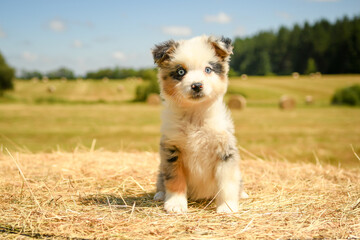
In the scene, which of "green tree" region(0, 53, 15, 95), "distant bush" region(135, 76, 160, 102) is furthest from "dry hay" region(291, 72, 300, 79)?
"green tree" region(0, 53, 15, 95)

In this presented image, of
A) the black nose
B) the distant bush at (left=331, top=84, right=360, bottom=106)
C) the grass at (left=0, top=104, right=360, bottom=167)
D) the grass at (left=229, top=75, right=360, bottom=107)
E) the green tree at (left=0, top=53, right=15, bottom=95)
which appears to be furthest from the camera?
the grass at (left=229, top=75, right=360, bottom=107)

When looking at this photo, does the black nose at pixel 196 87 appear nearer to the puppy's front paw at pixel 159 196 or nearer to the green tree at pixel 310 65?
the puppy's front paw at pixel 159 196

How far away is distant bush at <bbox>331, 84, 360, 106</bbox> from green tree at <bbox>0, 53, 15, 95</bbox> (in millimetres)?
25471

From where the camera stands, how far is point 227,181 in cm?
338

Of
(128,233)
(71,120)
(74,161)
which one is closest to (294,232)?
(128,233)

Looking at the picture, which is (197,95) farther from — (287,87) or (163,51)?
(287,87)

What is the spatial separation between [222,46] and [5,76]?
89.1 ft

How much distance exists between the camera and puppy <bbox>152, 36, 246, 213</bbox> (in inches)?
129

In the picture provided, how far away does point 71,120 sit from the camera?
16.7 meters

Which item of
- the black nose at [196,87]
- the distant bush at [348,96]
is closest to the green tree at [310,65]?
the distant bush at [348,96]

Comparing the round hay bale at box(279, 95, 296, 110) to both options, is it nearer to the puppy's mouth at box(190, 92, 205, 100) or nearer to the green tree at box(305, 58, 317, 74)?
the green tree at box(305, 58, 317, 74)

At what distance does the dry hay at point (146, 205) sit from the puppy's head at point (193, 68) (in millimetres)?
1170

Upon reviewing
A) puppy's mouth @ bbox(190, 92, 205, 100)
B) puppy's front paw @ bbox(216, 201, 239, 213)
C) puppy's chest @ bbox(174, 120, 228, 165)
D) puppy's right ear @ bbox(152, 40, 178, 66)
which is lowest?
puppy's front paw @ bbox(216, 201, 239, 213)

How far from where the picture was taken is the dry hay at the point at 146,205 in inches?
111
